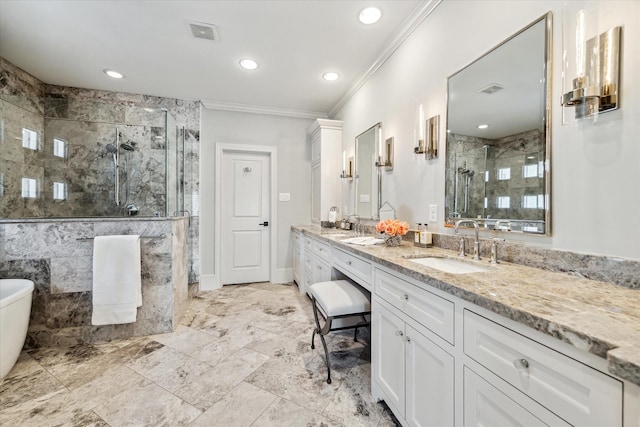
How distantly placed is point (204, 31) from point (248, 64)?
0.57 meters

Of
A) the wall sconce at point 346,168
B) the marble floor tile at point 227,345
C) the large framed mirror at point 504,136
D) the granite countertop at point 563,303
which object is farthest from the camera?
the wall sconce at point 346,168

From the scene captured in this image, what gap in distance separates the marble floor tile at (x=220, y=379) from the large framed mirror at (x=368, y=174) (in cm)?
170

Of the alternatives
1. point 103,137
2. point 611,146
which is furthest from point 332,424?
point 103,137

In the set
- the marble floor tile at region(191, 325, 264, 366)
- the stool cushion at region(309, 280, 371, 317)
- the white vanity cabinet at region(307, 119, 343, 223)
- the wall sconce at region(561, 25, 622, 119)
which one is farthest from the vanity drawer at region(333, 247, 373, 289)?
the white vanity cabinet at region(307, 119, 343, 223)

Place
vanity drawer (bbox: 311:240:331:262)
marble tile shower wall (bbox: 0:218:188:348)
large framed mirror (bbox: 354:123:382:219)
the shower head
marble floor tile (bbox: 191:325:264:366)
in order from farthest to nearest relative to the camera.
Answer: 1. the shower head
2. large framed mirror (bbox: 354:123:382:219)
3. vanity drawer (bbox: 311:240:331:262)
4. marble tile shower wall (bbox: 0:218:188:348)
5. marble floor tile (bbox: 191:325:264:366)

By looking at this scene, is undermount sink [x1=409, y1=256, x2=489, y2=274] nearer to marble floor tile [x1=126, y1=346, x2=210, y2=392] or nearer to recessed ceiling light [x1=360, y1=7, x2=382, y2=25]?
marble floor tile [x1=126, y1=346, x2=210, y2=392]

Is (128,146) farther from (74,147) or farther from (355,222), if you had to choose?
(355,222)

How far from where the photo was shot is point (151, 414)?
1477 mm

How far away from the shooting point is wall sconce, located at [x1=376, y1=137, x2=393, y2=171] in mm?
2463

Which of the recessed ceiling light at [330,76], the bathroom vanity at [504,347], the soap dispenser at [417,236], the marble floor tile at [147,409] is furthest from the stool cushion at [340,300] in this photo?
the recessed ceiling light at [330,76]

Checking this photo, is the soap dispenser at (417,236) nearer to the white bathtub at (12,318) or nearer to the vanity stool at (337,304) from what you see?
the vanity stool at (337,304)

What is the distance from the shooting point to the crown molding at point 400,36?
1.92 metres

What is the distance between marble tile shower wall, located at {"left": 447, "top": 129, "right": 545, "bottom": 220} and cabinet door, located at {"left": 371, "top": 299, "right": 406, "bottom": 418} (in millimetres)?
811

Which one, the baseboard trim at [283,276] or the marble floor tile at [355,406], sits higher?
the baseboard trim at [283,276]
